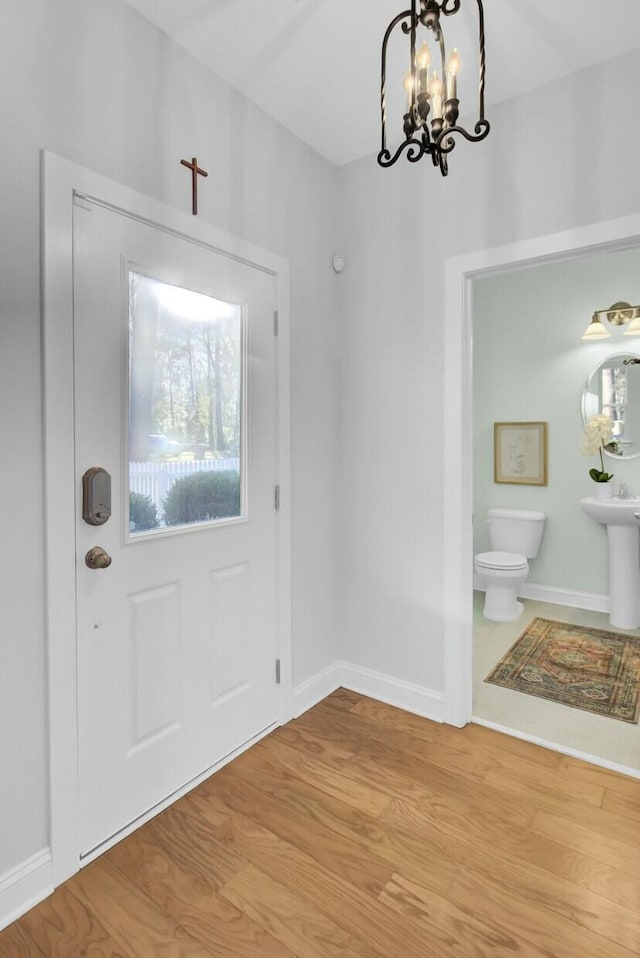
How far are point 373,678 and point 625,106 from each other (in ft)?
8.57

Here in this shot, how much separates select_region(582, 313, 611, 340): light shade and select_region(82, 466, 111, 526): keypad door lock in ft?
11.6

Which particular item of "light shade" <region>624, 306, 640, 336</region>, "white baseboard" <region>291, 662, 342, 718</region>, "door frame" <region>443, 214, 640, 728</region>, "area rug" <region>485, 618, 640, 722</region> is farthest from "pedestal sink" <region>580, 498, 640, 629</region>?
"white baseboard" <region>291, 662, 342, 718</region>

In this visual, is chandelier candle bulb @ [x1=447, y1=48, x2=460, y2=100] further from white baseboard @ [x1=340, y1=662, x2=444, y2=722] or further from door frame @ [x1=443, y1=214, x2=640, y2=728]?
white baseboard @ [x1=340, y1=662, x2=444, y2=722]

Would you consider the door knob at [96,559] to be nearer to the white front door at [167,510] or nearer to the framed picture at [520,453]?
the white front door at [167,510]

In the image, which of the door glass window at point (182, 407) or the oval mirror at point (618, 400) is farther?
the oval mirror at point (618, 400)

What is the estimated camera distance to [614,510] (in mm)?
3506

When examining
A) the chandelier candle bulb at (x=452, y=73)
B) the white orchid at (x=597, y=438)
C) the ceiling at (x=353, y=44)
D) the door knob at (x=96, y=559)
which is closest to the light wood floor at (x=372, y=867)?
the door knob at (x=96, y=559)

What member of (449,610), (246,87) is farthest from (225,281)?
(449,610)

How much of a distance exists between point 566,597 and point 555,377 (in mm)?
1677

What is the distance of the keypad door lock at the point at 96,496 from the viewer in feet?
5.33

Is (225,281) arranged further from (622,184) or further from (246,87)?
(622,184)

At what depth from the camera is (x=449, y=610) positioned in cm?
244

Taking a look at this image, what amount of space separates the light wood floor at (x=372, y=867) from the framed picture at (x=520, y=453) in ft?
7.94

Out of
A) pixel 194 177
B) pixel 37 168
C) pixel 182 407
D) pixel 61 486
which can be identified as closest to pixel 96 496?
pixel 61 486
